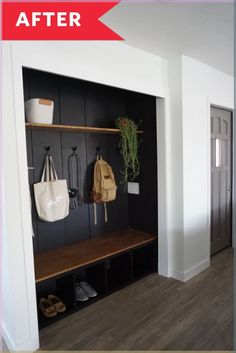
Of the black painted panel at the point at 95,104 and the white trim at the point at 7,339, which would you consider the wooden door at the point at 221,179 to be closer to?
the black painted panel at the point at 95,104

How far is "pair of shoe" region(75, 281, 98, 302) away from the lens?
238 cm

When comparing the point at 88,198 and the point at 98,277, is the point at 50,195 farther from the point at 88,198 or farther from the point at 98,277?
the point at 98,277

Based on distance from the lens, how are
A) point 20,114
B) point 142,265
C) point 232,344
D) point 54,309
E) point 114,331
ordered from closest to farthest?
point 20,114 → point 232,344 → point 114,331 → point 54,309 → point 142,265

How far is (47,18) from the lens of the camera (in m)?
1.72

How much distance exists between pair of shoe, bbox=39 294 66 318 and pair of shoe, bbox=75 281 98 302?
0.18 metres

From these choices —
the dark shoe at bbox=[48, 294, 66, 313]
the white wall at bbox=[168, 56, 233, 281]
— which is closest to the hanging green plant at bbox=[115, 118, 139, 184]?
the white wall at bbox=[168, 56, 233, 281]

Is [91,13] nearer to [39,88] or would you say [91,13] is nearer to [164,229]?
[39,88]

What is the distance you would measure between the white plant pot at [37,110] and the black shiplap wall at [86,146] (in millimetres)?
312

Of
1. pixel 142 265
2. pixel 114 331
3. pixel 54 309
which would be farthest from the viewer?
pixel 142 265

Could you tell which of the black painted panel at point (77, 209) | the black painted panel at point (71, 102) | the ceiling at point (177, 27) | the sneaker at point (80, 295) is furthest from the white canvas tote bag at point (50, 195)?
the ceiling at point (177, 27)

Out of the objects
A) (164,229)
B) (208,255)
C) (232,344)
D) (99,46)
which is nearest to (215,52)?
(99,46)

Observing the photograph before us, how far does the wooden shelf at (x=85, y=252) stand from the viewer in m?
2.14

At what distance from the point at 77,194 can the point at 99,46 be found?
146cm

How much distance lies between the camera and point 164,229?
278cm
